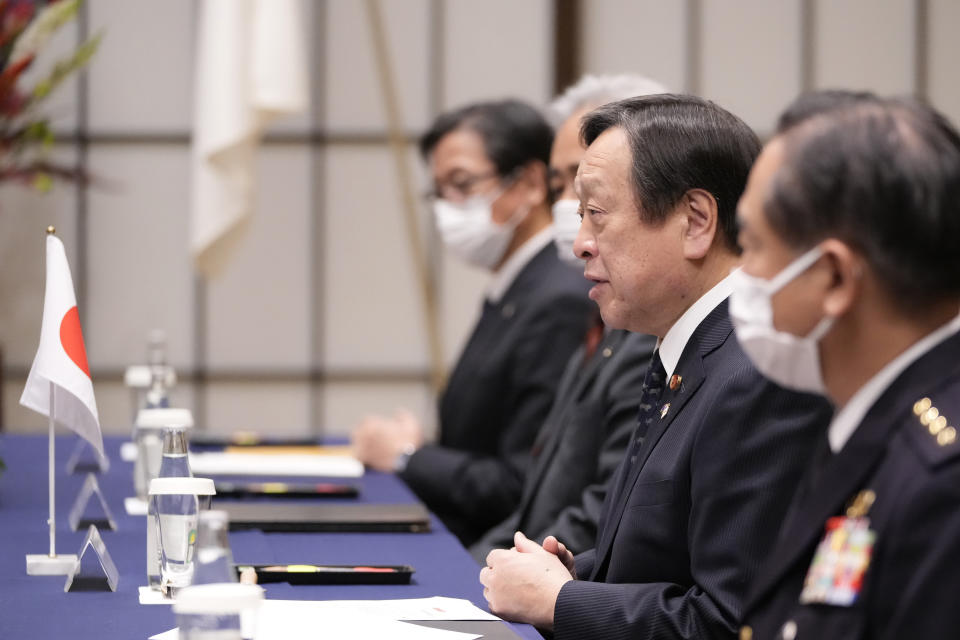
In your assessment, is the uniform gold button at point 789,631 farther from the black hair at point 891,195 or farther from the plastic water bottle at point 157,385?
the plastic water bottle at point 157,385

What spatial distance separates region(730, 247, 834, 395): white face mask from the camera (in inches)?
54.6

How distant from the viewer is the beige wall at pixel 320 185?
5.25 m

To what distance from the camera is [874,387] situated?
1.36 m

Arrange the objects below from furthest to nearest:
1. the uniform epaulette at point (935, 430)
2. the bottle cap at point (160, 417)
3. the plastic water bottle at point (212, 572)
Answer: the bottle cap at point (160, 417)
the plastic water bottle at point (212, 572)
the uniform epaulette at point (935, 430)

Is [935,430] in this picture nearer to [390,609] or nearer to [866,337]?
[866,337]

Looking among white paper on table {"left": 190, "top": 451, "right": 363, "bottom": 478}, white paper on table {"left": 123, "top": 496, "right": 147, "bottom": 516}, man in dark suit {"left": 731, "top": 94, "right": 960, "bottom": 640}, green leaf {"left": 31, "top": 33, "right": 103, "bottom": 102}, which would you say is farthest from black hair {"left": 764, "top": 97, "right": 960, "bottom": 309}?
green leaf {"left": 31, "top": 33, "right": 103, "bottom": 102}

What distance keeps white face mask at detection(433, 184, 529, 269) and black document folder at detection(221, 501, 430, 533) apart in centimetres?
127

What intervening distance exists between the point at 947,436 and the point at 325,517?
58.7 inches

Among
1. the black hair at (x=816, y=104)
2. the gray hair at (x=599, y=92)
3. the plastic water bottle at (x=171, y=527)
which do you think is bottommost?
the plastic water bottle at (x=171, y=527)

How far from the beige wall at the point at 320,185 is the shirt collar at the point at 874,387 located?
402 centimetres

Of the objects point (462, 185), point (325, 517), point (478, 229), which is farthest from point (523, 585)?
point (462, 185)

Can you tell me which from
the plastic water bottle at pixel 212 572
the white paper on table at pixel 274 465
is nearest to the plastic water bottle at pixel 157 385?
the white paper on table at pixel 274 465

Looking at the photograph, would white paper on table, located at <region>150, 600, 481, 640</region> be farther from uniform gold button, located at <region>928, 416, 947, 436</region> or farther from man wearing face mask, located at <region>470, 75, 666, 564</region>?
man wearing face mask, located at <region>470, 75, 666, 564</region>

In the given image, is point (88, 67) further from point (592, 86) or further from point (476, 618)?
point (476, 618)
